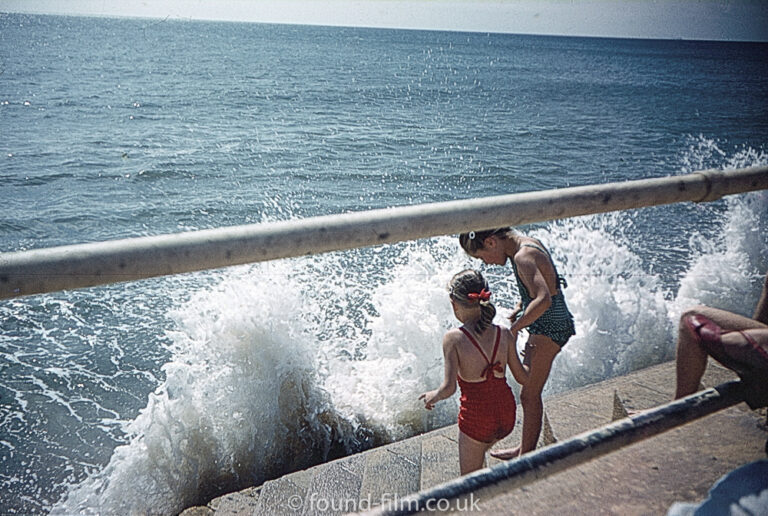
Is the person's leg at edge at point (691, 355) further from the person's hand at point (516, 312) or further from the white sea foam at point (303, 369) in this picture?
the white sea foam at point (303, 369)

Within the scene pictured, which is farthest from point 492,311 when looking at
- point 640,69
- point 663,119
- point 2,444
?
point 640,69

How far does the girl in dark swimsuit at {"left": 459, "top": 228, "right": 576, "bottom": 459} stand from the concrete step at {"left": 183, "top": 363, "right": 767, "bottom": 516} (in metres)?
0.12

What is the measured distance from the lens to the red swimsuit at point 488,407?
8.64 feet

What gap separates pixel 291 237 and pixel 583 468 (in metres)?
1.10

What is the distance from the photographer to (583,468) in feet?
5.58

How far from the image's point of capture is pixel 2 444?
18.5 feet

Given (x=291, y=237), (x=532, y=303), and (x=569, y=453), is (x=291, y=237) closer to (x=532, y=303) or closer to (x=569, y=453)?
(x=569, y=453)

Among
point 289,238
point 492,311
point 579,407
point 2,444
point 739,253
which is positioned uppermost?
point 289,238

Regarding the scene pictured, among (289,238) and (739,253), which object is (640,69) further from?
(289,238)

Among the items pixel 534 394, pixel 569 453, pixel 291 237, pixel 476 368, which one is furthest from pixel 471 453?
pixel 291 237

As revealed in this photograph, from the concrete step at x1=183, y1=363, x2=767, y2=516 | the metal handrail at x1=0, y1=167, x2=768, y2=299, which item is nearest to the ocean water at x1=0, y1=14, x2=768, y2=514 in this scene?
the concrete step at x1=183, y1=363, x2=767, y2=516

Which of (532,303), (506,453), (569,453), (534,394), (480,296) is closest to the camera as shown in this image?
(569,453)

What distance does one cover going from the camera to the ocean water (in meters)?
5.19

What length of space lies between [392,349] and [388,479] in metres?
3.33
